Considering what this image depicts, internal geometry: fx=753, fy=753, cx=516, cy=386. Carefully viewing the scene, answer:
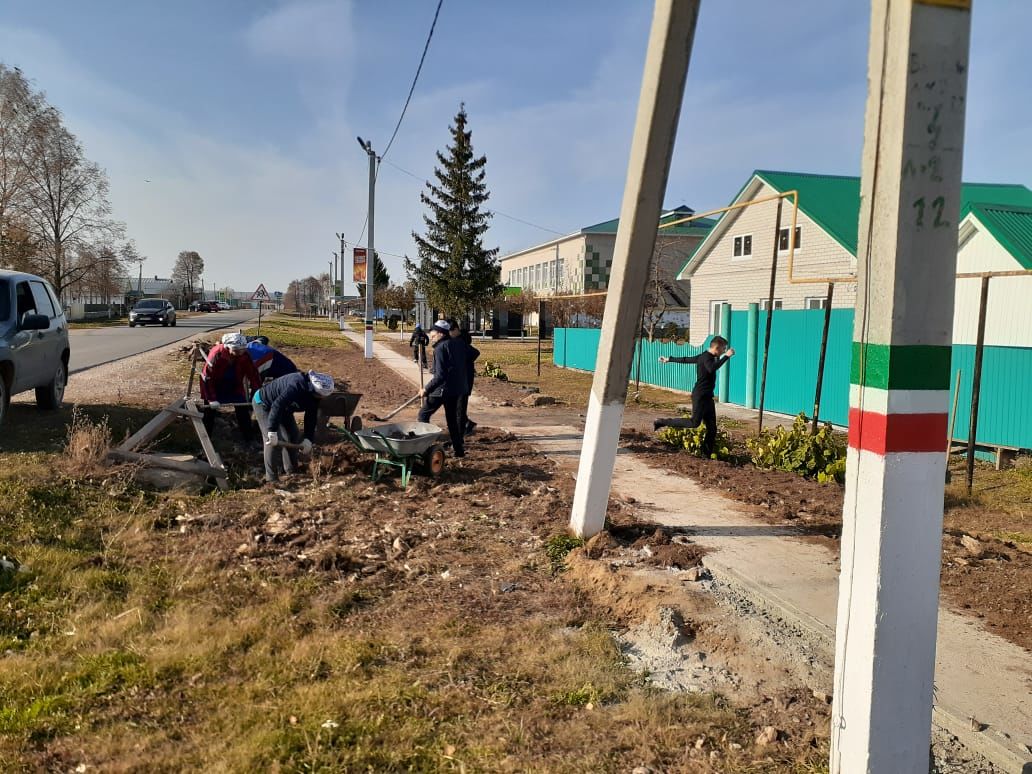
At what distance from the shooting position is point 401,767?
3.04 meters

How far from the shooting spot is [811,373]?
44.3 ft

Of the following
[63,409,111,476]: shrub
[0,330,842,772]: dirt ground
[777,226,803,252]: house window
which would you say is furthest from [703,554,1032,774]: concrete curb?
[777,226,803,252]: house window

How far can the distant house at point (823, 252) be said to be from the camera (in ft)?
49.5

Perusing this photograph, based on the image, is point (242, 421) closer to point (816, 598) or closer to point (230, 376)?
point (230, 376)

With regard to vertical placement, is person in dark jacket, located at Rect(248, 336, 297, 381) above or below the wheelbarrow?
above

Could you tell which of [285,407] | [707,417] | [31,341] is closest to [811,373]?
[707,417]

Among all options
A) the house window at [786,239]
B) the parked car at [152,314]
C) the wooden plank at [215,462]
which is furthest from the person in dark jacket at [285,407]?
the parked car at [152,314]

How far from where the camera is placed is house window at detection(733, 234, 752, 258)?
27.5 meters

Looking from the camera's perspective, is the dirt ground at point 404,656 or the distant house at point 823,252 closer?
the dirt ground at point 404,656

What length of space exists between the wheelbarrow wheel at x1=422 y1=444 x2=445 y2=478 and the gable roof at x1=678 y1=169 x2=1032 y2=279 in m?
18.4

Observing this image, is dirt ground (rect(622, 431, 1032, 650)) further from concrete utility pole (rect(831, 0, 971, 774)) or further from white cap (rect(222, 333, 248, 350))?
white cap (rect(222, 333, 248, 350))

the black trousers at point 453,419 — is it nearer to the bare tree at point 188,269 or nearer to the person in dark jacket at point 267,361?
the person in dark jacket at point 267,361

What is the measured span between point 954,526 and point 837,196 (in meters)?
21.7

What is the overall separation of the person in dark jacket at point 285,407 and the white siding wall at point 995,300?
1232cm
